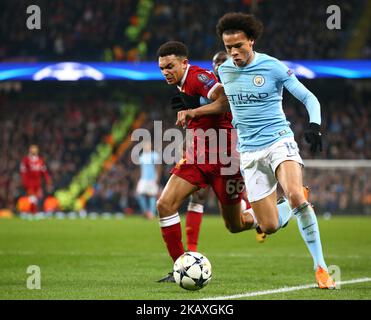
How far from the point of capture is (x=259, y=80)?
7.86 meters

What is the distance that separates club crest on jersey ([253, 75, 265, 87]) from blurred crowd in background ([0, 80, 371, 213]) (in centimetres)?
1563

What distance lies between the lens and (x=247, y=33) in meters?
7.82

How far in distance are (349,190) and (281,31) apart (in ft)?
23.6

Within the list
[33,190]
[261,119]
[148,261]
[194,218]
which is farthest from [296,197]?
[33,190]

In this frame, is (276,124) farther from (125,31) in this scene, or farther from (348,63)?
(125,31)

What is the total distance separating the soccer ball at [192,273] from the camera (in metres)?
7.45

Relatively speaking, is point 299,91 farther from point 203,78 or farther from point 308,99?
point 203,78

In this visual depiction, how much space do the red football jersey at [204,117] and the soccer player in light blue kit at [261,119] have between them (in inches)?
14.3

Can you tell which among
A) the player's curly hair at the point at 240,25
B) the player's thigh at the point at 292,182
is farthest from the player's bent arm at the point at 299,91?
the player's thigh at the point at 292,182

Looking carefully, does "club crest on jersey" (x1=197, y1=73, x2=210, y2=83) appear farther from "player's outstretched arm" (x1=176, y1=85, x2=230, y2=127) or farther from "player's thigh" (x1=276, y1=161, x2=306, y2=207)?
"player's thigh" (x1=276, y1=161, x2=306, y2=207)

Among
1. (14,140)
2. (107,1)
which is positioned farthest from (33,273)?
(107,1)

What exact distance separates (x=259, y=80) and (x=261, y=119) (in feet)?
1.14

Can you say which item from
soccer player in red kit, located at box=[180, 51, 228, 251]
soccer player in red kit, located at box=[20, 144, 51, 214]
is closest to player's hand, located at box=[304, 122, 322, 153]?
soccer player in red kit, located at box=[180, 51, 228, 251]

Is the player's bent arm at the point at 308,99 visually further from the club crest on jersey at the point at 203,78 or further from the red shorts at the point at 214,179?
the red shorts at the point at 214,179
